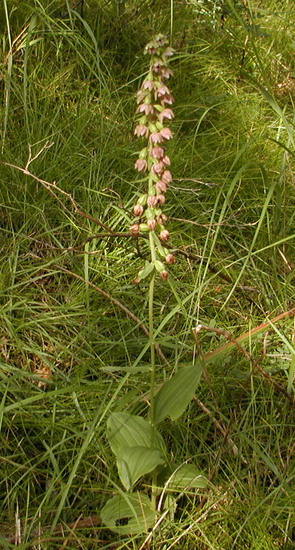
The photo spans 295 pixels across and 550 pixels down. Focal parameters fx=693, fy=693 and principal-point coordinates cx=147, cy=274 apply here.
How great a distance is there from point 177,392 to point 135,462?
0.62 ft

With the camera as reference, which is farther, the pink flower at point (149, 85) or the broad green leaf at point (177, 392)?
the broad green leaf at point (177, 392)

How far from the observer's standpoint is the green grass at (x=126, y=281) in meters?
1.63

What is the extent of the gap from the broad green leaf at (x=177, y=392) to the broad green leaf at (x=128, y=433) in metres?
0.05

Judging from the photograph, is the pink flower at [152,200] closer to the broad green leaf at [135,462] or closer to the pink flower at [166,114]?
the pink flower at [166,114]

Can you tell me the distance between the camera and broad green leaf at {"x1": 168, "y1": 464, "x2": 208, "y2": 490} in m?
1.57

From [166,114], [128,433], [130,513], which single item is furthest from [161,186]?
[130,513]

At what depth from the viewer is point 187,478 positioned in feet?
5.25

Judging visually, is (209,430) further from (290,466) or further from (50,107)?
(50,107)

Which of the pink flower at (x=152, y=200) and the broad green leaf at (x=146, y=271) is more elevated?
the pink flower at (x=152, y=200)

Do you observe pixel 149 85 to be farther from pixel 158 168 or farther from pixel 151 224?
pixel 151 224

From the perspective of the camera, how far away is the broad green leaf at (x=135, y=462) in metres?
1.51

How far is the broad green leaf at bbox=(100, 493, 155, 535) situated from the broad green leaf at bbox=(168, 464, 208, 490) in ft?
0.25

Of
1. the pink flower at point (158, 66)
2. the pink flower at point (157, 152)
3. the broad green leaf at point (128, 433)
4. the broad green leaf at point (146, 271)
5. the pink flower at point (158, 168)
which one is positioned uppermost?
the pink flower at point (158, 66)

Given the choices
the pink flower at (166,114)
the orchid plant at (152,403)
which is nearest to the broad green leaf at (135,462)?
the orchid plant at (152,403)
